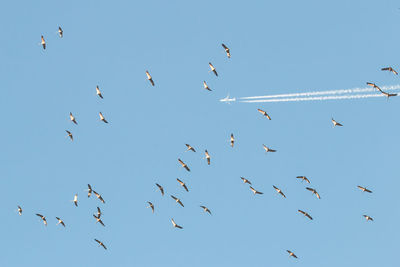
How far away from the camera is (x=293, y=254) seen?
170 metres

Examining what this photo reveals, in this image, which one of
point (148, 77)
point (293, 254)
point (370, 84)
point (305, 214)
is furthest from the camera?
point (293, 254)

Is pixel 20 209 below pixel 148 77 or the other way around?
below

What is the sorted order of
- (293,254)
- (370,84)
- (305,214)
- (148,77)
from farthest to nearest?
(293,254), (305,214), (148,77), (370,84)

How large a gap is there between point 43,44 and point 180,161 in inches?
1636

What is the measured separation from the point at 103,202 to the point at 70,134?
58.0 feet

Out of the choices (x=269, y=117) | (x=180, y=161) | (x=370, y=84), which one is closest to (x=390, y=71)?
(x=370, y=84)

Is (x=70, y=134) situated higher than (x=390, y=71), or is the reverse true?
(x=390, y=71)

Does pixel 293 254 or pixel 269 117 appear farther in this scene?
pixel 293 254

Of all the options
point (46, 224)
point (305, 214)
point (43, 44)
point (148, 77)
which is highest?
point (43, 44)

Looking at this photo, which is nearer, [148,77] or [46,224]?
[148,77]

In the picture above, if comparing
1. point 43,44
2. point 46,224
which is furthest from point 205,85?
point 46,224

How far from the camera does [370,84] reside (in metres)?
136

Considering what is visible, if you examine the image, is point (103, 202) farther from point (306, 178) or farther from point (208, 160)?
point (306, 178)

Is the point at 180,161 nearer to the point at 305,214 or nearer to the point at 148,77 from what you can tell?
the point at 148,77
